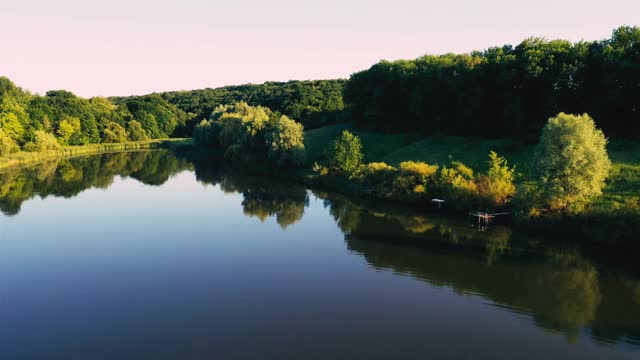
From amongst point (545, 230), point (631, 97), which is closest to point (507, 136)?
point (631, 97)

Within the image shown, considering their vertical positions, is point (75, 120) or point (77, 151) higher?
point (75, 120)

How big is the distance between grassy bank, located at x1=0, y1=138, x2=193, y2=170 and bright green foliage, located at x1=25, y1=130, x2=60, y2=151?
3.95 ft

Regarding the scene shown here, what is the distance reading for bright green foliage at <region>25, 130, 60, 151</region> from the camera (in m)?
111

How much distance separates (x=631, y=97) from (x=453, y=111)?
25.4 meters

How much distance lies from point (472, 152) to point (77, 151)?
108231 millimetres

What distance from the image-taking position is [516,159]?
2325 inches

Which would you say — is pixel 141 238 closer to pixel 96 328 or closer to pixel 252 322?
pixel 96 328

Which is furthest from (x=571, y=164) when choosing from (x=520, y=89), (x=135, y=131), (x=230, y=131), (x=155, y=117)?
(x=155, y=117)

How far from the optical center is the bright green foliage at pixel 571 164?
40.1m

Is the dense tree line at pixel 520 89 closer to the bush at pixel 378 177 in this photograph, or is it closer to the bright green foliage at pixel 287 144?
the bright green foliage at pixel 287 144

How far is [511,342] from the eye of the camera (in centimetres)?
2367

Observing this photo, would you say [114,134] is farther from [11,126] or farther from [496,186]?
[496,186]

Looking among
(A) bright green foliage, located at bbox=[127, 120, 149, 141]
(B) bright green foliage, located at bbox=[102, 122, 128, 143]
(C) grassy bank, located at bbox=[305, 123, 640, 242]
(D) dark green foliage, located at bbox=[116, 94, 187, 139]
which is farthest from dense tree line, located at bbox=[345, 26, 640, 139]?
(D) dark green foliage, located at bbox=[116, 94, 187, 139]

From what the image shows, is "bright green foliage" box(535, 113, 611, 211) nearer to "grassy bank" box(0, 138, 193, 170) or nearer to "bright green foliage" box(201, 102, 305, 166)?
"bright green foliage" box(201, 102, 305, 166)
